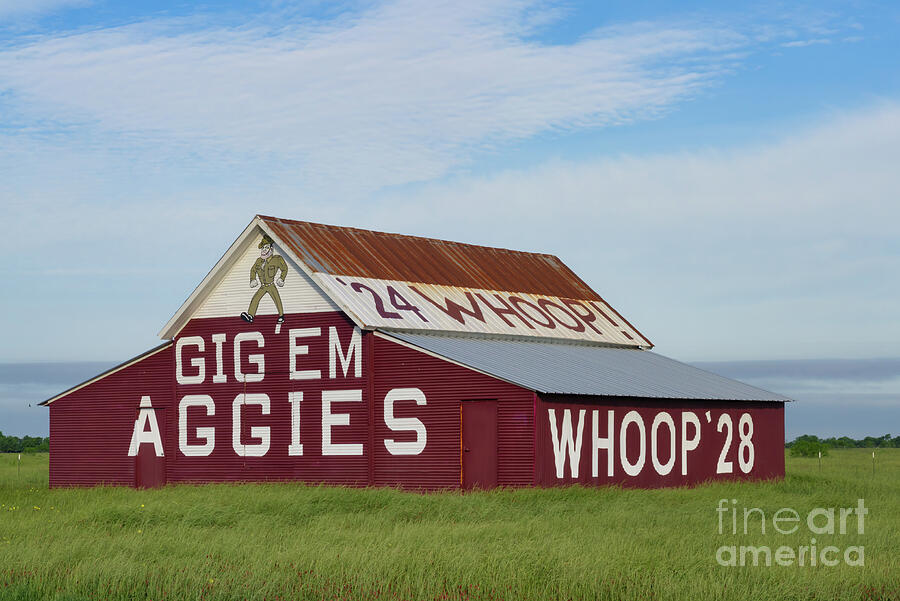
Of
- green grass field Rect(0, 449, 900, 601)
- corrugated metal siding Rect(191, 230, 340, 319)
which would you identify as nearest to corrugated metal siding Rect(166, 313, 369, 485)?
corrugated metal siding Rect(191, 230, 340, 319)

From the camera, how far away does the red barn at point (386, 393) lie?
33.2 metres

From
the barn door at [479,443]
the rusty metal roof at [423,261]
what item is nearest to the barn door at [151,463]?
the rusty metal roof at [423,261]

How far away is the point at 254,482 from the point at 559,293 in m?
15.4

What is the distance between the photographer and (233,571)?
17.1 meters

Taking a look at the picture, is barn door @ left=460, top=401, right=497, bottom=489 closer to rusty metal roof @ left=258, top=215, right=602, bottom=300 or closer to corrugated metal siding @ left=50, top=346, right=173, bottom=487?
rusty metal roof @ left=258, top=215, right=602, bottom=300

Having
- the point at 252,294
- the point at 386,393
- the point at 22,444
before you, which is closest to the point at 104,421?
the point at 252,294

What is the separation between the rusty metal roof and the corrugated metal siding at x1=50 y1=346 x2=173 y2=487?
234 inches

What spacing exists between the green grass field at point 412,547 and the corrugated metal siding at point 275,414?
455 centimetres

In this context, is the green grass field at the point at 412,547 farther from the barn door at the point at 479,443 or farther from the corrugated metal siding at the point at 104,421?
the corrugated metal siding at the point at 104,421

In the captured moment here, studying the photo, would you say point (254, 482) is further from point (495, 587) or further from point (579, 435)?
point (495, 587)

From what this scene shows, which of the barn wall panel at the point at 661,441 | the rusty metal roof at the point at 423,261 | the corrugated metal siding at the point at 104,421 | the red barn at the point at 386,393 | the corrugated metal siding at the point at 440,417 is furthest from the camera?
the corrugated metal siding at the point at 104,421

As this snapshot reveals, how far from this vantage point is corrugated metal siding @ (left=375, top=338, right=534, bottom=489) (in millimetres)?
32219

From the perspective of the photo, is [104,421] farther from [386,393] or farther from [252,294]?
[386,393]

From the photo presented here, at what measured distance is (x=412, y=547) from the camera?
19.1 m
